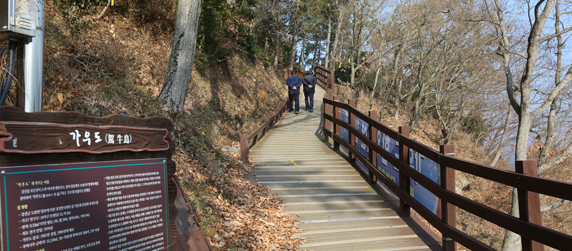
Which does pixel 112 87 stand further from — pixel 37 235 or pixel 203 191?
pixel 37 235

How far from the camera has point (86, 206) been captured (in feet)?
7.54

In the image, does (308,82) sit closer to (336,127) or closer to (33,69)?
(336,127)

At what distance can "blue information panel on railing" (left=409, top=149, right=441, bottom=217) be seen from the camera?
5.24 m

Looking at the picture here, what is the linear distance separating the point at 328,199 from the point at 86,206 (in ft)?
16.8

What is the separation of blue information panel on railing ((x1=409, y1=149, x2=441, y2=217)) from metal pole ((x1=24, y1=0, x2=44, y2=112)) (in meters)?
4.90

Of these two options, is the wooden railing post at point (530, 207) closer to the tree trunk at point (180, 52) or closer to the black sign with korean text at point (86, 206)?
the black sign with korean text at point (86, 206)

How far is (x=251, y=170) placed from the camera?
8.51 meters

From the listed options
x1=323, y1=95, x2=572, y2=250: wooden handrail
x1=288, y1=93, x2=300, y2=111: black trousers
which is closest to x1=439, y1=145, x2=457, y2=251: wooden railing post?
x1=323, y1=95, x2=572, y2=250: wooden handrail

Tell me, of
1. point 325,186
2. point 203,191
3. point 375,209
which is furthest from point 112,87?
point 375,209

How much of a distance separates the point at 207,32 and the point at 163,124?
1057 cm

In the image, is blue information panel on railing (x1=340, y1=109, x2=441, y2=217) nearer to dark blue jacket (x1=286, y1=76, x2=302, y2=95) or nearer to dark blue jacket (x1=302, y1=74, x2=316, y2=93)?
dark blue jacket (x1=286, y1=76, x2=302, y2=95)

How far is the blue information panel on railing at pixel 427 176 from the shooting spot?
524 centimetres

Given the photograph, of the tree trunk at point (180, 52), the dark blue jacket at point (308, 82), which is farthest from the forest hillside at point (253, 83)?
the dark blue jacket at point (308, 82)

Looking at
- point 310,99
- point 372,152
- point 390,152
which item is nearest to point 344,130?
point 372,152
